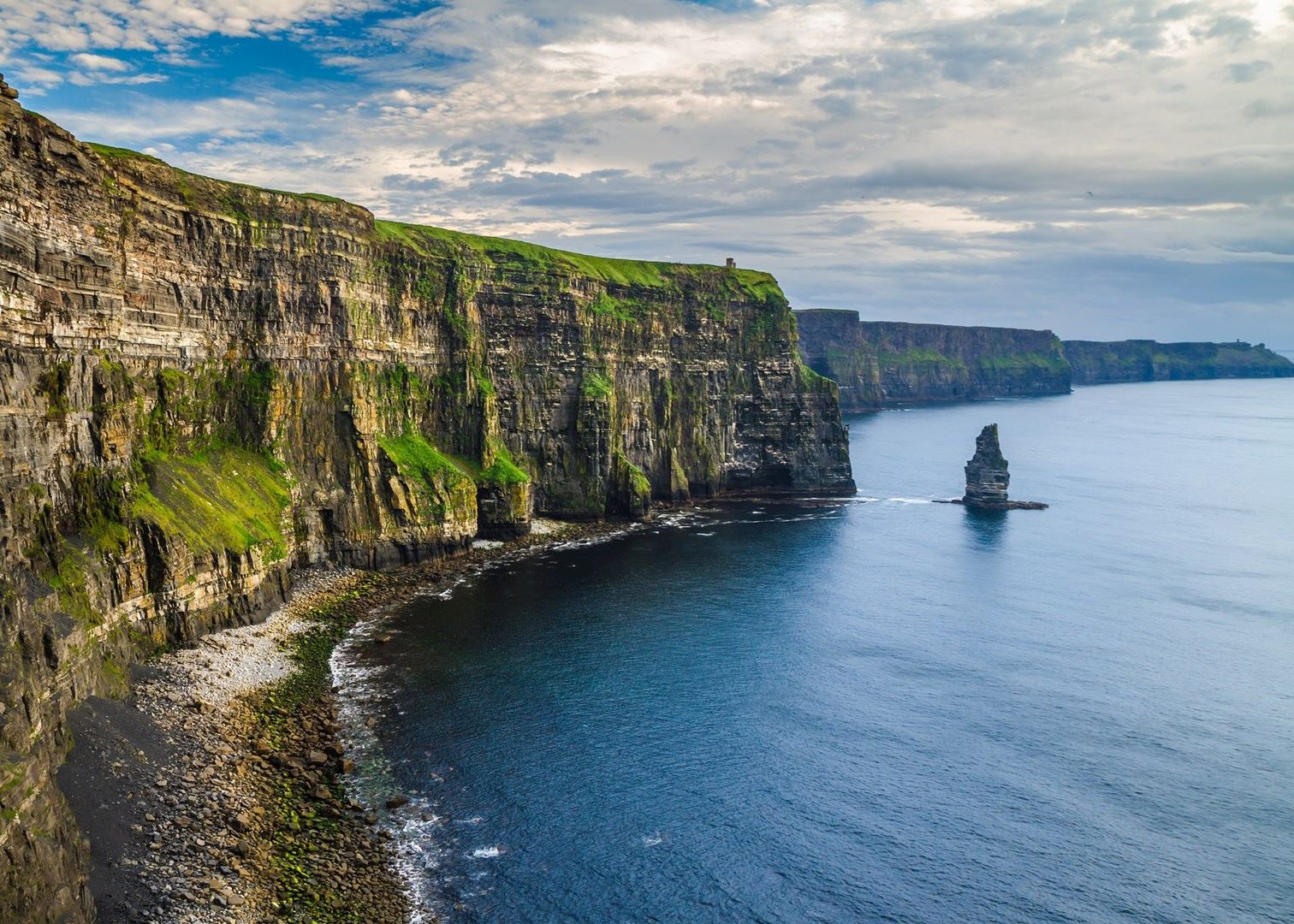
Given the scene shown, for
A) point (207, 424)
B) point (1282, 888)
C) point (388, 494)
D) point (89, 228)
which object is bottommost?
point (1282, 888)

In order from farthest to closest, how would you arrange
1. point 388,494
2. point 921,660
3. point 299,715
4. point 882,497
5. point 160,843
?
1. point 882,497
2. point 388,494
3. point 921,660
4. point 299,715
5. point 160,843

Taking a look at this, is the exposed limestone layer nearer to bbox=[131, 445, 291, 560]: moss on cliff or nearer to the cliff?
the cliff

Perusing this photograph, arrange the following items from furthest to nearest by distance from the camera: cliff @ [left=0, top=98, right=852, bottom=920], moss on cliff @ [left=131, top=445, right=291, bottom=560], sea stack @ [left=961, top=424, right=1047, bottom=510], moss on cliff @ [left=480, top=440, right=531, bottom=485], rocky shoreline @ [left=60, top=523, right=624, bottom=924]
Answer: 1. sea stack @ [left=961, top=424, right=1047, bottom=510]
2. moss on cliff @ [left=480, top=440, right=531, bottom=485]
3. moss on cliff @ [left=131, top=445, right=291, bottom=560]
4. cliff @ [left=0, top=98, right=852, bottom=920]
5. rocky shoreline @ [left=60, top=523, right=624, bottom=924]

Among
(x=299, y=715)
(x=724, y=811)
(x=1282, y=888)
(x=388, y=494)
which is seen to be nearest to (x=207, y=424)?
(x=388, y=494)

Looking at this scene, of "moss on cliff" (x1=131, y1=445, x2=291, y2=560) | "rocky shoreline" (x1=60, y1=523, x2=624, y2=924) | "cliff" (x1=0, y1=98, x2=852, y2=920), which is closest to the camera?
"rocky shoreline" (x1=60, y1=523, x2=624, y2=924)

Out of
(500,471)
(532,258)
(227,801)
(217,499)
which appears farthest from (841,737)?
(532,258)

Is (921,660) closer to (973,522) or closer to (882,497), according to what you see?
(973,522)

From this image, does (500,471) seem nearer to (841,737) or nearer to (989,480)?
(841,737)

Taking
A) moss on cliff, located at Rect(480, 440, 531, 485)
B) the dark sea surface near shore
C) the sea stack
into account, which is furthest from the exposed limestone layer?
moss on cliff, located at Rect(480, 440, 531, 485)
